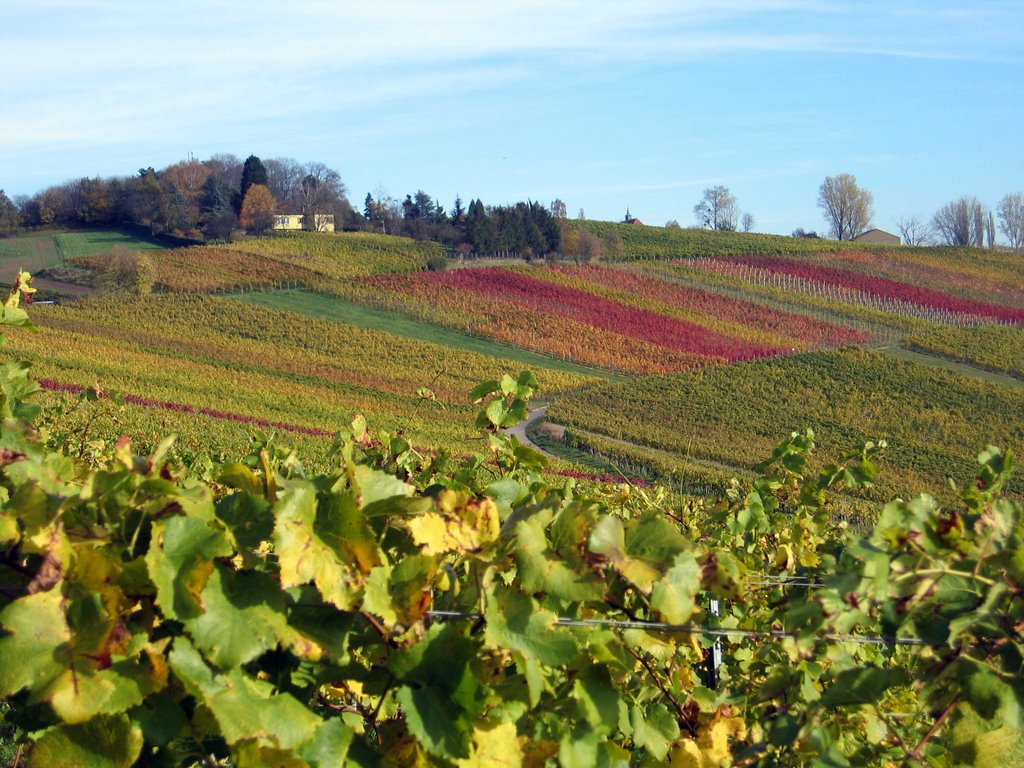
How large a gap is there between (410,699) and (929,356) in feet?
161

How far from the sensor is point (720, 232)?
82062mm

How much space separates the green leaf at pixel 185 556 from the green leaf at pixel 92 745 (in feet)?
0.76

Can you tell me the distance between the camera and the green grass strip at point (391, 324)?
45031 millimetres

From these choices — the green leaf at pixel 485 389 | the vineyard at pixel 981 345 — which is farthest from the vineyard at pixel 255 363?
→ the green leaf at pixel 485 389

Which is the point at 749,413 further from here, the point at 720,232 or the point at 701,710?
the point at 720,232

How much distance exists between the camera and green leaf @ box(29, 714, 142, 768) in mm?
1543

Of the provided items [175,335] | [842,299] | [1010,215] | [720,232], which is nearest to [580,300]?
[842,299]

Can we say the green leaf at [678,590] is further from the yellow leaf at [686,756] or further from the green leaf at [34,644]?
the green leaf at [34,644]

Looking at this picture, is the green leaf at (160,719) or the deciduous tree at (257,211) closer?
the green leaf at (160,719)

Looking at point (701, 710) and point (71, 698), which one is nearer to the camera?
point (71, 698)

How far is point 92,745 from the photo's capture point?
1.56 metres

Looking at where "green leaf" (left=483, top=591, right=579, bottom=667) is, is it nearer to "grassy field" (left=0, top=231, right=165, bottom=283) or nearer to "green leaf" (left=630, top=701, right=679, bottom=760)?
"green leaf" (left=630, top=701, right=679, bottom=760)

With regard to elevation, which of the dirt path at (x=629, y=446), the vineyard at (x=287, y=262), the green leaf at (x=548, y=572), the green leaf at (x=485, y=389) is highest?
the vineyard at (x=287, y=262)

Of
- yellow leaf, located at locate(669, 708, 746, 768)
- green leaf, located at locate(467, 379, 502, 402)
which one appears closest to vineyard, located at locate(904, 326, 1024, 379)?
green leaf, located at locate(467, 379, 502, 402)
